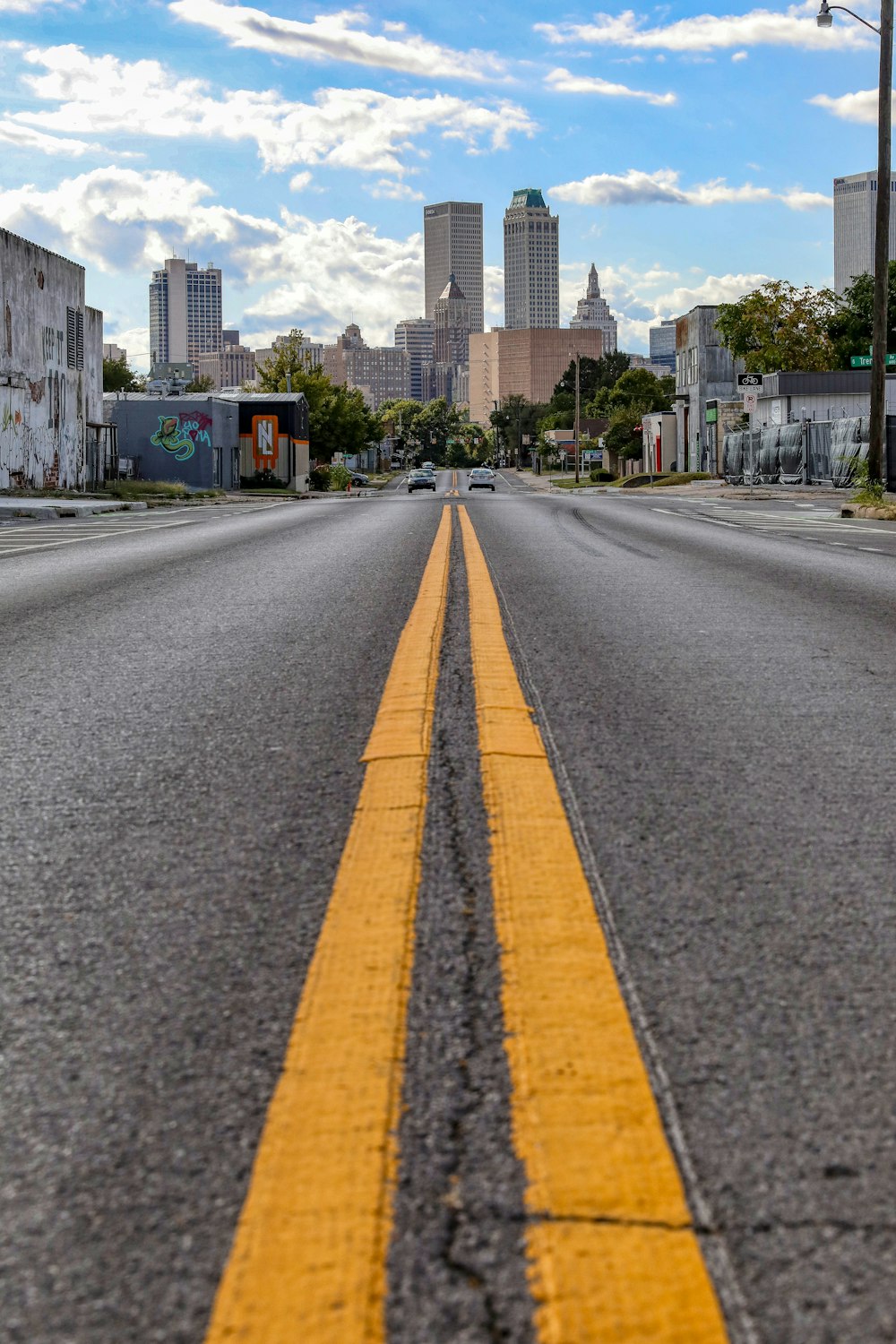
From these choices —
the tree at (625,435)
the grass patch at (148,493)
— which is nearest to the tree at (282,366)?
the tree at (625,435)

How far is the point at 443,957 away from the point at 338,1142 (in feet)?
1.83

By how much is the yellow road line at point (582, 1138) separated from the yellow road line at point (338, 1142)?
0.15 m

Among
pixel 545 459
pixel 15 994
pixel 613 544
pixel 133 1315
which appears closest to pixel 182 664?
pixel 15 994

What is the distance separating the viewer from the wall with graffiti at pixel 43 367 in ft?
106

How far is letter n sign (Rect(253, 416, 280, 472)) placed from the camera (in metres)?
65.3

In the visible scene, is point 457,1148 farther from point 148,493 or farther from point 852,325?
point 852,325

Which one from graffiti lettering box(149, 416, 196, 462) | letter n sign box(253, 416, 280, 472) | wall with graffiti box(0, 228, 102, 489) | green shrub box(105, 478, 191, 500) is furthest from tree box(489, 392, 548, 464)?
wall with graffiti box(0, 228, 102, 489)

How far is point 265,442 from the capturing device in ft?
215

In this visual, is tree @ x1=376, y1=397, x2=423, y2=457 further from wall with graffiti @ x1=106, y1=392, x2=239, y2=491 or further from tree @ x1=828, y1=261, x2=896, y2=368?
wall with graffiti @ x1=106, y1=392, x2=239, y2=491

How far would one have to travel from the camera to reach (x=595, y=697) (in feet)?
13.9

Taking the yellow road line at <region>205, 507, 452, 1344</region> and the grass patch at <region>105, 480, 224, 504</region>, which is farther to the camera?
the grass patch at <region>105, 480, 224, 504</region>

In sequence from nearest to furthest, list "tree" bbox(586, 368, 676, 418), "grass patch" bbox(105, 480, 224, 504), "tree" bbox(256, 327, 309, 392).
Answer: "grass patch" bbox(105, 480, 224, 504) < "tree" bbox(256, 327, 309, 392) < "tree" bbox(586, 368, 676, 418)

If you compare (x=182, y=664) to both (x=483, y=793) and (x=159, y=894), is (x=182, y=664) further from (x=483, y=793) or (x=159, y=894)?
(x=159, y=894)

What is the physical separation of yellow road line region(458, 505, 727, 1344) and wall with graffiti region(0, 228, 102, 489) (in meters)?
32.0
